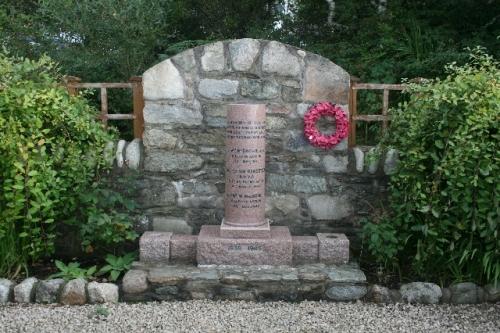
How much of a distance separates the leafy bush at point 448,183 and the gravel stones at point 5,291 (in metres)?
2.58

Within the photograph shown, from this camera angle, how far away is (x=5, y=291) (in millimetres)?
3998

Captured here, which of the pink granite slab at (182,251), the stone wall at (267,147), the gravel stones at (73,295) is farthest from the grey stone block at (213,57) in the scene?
the gravel stones at (73,295)

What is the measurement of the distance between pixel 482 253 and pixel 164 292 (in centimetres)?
225

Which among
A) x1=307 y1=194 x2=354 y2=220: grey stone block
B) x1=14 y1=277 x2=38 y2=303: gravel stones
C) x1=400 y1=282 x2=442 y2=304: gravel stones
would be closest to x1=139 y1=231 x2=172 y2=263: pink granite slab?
x1=14 y1=277 x2=38 y2=303: gravel stones

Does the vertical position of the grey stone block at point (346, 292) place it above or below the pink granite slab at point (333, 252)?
below

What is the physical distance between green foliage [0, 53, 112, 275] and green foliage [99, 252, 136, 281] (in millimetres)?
457

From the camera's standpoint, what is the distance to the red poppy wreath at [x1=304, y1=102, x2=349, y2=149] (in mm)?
4719

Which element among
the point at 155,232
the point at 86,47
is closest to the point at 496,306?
the point at 155,232

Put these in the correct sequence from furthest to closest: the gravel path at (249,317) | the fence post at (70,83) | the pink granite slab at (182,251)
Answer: the fence post at (70,83) < the pink granite slab at (182,251) < the gravel path at (249,317)

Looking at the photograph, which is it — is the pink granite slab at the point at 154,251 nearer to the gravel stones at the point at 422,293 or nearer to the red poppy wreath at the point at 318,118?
the red poppy wreath at the point at 318,118

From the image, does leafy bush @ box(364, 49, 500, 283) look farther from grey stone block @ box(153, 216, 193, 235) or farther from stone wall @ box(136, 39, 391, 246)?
grey stone block @ box(153, 216, 193, 235)

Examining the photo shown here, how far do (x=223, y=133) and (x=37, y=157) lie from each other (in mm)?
1467

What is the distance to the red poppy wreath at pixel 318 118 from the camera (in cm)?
472

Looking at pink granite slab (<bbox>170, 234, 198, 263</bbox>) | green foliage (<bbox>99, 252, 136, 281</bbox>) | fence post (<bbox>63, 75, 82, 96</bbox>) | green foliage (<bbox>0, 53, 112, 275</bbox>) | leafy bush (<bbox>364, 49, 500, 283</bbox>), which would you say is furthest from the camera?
fence post (<bbox>63, 75, 82, 96</bbox>)
